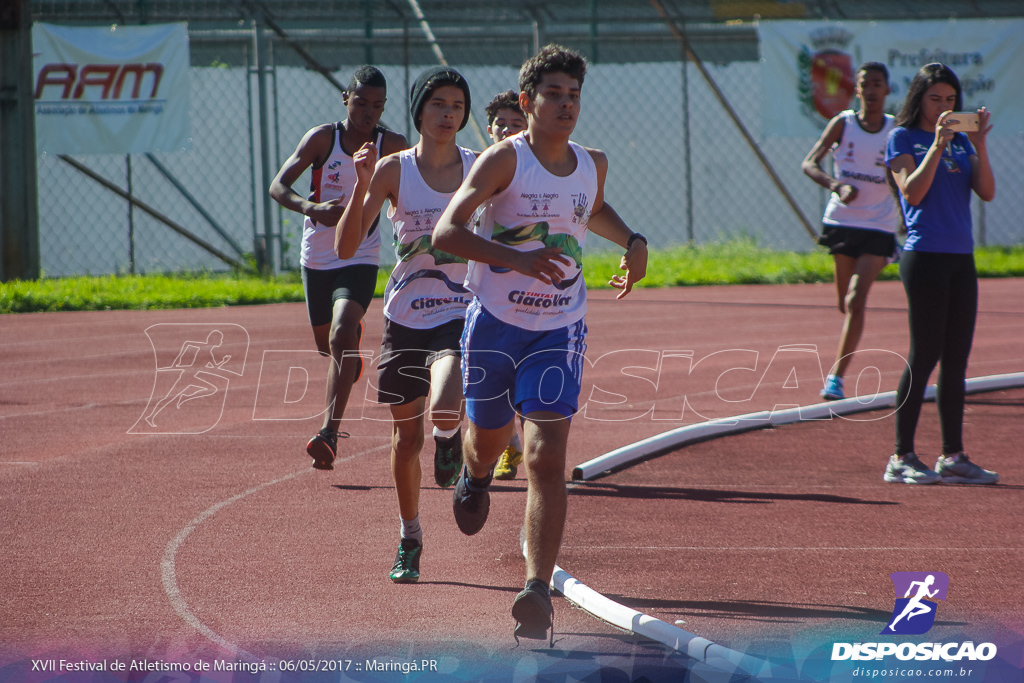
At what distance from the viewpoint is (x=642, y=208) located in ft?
62.5

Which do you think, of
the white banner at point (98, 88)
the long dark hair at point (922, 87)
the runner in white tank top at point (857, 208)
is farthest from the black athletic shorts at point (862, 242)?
the white banner at point (98, 88)

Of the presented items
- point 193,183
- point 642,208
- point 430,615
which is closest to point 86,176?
point 193,183

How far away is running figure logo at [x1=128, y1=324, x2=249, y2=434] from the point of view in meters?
8.62

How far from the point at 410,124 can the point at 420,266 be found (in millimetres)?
13104

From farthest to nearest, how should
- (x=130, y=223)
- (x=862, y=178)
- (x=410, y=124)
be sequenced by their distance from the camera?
(x=410, y=124) → (x=130, y=223) → (x=862, y=178)

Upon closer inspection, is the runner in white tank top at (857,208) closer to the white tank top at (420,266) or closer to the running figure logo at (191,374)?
the white tank top at (420,266)

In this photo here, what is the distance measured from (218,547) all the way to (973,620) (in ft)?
10.3

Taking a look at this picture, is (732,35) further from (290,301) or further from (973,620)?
(973,620)

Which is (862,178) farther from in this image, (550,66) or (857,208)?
(550,66)

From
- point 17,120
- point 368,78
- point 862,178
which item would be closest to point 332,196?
point 368,78

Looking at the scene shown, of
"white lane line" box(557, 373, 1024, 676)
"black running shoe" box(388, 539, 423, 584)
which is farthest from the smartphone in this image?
"black running shoe" box(388, 539, 423, 584)

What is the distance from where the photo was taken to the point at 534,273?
4156mm

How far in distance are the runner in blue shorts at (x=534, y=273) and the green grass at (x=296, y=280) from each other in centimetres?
1135

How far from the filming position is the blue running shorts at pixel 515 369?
4.32 metres
